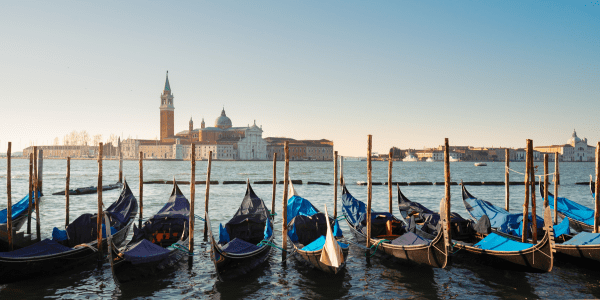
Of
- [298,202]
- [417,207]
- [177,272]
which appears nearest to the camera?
[177,272]

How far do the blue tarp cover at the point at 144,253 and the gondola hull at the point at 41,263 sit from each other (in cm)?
103

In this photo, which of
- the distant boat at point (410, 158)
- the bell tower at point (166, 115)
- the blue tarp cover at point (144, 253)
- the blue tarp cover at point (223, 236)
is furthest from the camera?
the distant boat at point (410, 158)

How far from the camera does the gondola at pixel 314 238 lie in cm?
582

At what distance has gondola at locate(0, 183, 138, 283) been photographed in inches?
221

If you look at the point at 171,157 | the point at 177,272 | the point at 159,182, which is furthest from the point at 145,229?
the point at 171,157

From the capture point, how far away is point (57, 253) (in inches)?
237

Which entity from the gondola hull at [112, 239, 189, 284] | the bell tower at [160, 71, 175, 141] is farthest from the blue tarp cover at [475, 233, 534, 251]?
the bell tower at [160, 71, 175, 141]

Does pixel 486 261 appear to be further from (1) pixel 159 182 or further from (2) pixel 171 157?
(2) pixel 171 157

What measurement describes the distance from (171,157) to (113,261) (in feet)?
265

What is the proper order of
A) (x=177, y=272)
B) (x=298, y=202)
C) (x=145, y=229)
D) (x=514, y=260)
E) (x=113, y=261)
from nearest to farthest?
(x=113, y=261) → (x=514, y=260) → (x=177, y=272) → (x=145, y=229) → (x=298, y=202)

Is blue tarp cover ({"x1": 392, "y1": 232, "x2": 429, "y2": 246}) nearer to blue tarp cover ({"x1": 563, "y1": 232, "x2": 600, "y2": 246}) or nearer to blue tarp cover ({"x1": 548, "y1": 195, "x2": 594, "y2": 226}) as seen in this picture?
blue tarp cover ({"x1": 563, "y1": 232, "x2": 600, "y2": 246})

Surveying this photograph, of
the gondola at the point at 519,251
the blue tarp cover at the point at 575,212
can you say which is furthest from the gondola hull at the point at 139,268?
the blue tarp cover at the point at 575,212

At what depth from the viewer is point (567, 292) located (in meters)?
5.52

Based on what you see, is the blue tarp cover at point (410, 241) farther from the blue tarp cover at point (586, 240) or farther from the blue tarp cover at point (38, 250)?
the blue tarp cover at point (38, 250)
